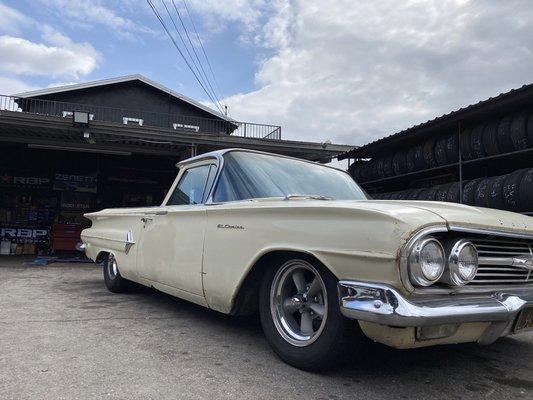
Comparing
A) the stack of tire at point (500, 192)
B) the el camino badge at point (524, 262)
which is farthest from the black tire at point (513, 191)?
the el camino badge at point (524, 262)

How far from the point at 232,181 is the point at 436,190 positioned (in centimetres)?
536

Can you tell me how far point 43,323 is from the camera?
14.1ft

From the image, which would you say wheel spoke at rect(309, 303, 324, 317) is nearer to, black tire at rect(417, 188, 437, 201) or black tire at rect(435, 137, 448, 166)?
black tire at rect(417, 188, 437, 201)

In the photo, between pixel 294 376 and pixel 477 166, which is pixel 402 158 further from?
pixel 294 376

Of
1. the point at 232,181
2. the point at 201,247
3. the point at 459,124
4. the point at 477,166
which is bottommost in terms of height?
the point at 201,247

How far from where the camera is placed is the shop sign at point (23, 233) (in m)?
15.3

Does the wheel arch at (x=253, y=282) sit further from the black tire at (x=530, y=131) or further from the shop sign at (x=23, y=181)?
the shop sign at (x=23, y=181)

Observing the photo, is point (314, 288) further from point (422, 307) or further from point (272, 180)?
point (272, 180)

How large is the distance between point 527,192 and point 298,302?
4.83 m

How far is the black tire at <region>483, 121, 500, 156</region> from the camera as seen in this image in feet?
23.6

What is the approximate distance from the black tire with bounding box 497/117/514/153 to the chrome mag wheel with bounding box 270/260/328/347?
537 cm

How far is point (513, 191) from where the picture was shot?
21.4 ft

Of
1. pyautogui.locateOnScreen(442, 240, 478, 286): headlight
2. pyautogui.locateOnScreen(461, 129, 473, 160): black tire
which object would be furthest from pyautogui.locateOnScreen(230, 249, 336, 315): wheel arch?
pyautogui.locateOnScreen(461, 129, 473, 160): black tire

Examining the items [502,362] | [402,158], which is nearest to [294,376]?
[502,362]
